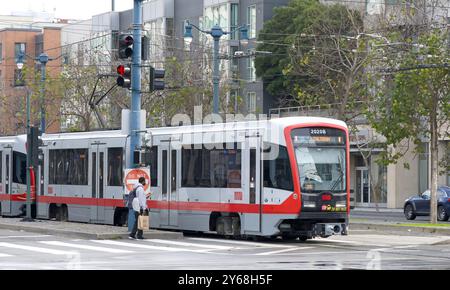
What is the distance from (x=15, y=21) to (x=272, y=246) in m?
101

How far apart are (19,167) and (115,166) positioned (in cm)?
860

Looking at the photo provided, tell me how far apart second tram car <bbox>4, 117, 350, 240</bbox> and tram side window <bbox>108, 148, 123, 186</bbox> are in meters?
0.03

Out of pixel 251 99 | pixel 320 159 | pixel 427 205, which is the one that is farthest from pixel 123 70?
pixel 251 99

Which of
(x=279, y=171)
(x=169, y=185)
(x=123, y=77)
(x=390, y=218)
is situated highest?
(x=123, y=77)

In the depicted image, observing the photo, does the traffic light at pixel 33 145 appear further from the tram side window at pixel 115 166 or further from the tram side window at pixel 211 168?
the tram side window at pixel 211 168

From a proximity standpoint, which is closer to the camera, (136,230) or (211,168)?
(136,230)

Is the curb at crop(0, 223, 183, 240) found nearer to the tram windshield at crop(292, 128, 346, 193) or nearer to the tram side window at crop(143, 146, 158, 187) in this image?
the tram side window at crop(143, 146, 158, 187)

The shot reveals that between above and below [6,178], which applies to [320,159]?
above

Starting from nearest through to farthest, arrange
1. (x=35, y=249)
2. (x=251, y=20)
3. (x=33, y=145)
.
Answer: (x=35, y=249), (x=33, y=145), (x=251, y=20)

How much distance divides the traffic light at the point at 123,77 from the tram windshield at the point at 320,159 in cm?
476

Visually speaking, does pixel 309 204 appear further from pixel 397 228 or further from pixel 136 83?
pixel 397 228

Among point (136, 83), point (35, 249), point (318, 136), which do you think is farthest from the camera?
point (136, 83)

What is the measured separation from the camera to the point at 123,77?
29703 mm

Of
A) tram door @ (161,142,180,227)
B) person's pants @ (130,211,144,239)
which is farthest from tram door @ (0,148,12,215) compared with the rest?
person's pants @ (130,211,144,239)
